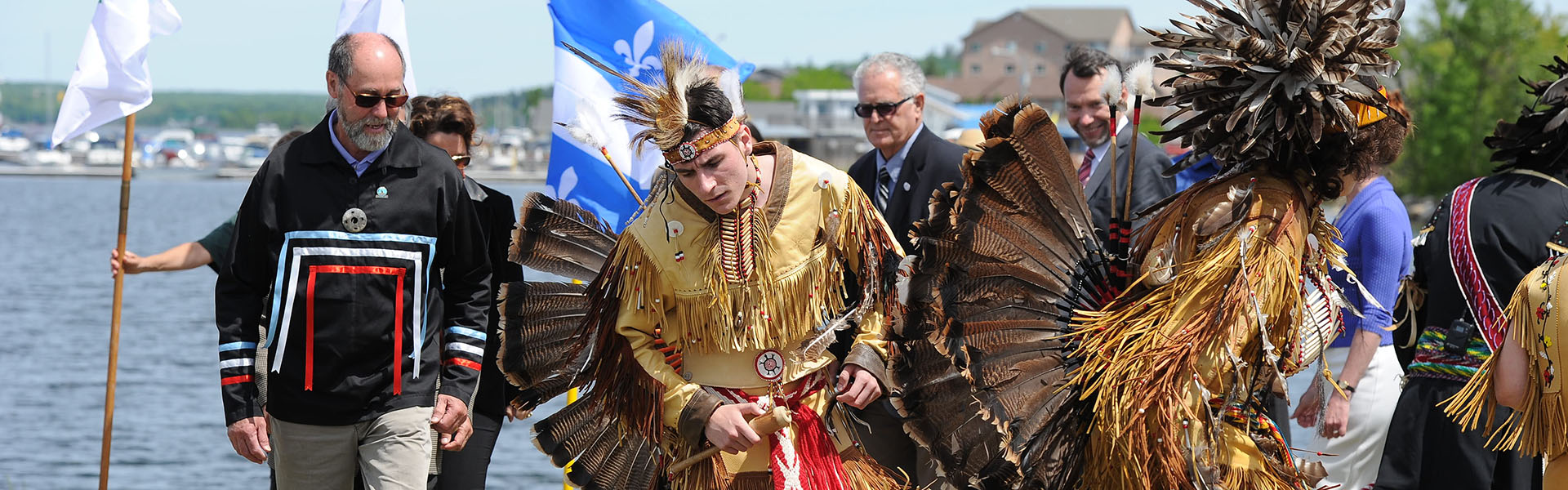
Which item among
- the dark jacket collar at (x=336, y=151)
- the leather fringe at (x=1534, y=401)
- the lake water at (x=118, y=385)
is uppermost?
the dark jacket collar at (x=336, y=151)

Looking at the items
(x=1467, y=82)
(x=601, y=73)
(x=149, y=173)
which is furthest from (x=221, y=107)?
(x=601, y=73)

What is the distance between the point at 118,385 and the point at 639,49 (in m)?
12.8

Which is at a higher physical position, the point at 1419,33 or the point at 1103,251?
the point at 1419,33

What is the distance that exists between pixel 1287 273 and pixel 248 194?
2.87 m

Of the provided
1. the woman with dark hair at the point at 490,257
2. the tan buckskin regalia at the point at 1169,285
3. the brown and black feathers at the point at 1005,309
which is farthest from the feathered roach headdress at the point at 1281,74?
the woman with dark hair at the point at 490,257

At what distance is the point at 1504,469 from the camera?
16.1 ft

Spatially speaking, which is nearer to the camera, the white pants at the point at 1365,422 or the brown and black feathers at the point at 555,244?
the brown and black feathers at the point at 555,244

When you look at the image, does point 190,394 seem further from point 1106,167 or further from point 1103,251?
point 1103,251

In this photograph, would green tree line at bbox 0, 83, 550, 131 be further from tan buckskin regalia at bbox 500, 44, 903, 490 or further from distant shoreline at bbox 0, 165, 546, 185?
tan buckskin regalia at bbox 500, 44, 903, 490

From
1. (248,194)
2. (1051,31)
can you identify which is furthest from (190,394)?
(1051,31)

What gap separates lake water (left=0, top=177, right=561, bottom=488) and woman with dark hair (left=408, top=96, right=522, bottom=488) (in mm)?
961

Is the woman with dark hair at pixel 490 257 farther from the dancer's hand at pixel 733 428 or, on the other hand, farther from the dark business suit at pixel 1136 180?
the dark business suit at pixel 1136 180

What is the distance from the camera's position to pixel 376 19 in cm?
579

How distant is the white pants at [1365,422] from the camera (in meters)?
5.77
